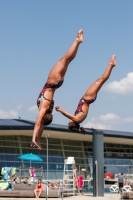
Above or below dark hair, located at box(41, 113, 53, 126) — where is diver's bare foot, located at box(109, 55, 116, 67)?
above

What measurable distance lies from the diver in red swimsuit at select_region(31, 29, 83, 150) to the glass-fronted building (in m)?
28.0

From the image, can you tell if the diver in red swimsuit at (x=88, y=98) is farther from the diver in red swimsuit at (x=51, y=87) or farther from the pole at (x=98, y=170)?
the pole at (x=98, y=170)

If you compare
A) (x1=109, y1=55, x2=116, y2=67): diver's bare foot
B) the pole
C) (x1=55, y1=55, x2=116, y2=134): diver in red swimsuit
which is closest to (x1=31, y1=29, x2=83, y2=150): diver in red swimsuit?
(x1=55, y1=55, x2=116, y2=134): diver in red swimsuit

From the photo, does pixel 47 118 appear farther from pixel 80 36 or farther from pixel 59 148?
pixel 59 148

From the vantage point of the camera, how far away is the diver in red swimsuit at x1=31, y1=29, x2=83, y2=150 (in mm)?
10820

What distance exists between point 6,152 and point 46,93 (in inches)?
1338

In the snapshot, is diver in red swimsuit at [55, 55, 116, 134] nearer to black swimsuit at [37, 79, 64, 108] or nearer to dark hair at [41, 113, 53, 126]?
dark hair at [41, 113, 53, 126]

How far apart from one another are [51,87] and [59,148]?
3916 cm

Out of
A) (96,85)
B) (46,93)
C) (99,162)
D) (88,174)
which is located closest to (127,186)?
(99,162)

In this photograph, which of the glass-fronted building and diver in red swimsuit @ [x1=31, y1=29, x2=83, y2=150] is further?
the glass-fronted building

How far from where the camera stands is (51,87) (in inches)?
432

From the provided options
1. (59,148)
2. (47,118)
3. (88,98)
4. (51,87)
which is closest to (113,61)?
(88,98)

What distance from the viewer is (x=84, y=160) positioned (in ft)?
172

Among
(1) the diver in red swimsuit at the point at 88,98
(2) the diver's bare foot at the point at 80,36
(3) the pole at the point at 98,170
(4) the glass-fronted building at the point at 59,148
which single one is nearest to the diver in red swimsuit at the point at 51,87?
(2) the diver's bare foot at the point at 80,36
